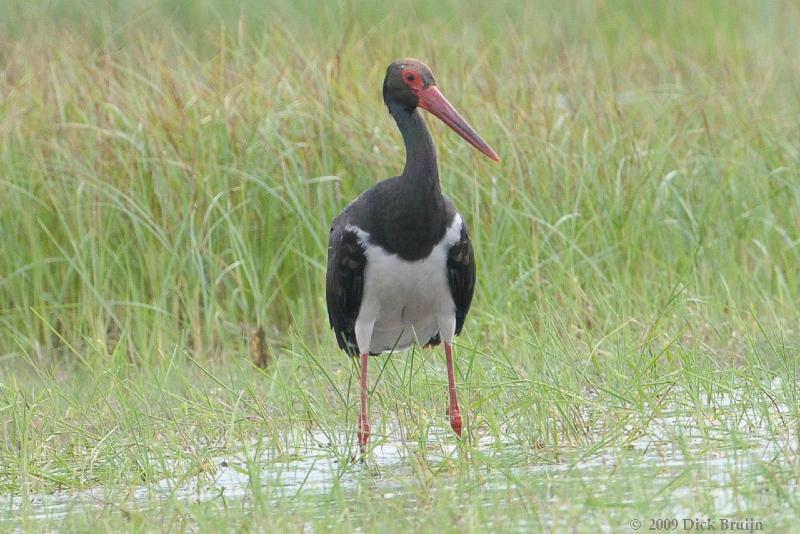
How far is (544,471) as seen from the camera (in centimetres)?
398

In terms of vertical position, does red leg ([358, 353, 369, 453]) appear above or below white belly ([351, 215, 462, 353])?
below

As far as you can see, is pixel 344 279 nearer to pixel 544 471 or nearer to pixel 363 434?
pixel 363 434

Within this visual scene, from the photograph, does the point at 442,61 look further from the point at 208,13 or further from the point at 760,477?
the point at 760,477

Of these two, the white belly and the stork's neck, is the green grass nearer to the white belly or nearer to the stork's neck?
the white belly

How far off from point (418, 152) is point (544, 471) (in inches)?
54.6

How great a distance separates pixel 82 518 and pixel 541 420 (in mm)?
1333

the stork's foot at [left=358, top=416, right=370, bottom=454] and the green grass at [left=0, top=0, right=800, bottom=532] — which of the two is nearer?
the green grass at [left=0, top=0, right=800, bottom=532]

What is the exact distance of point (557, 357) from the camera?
4746 mm

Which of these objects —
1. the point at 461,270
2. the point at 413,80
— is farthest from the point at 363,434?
the point at 413,80

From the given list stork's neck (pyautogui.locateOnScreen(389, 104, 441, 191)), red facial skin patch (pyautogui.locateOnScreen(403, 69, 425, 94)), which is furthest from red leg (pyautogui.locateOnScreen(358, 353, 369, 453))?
red facial skin patch (pyautogui.locateOnScreen(403, 69, 425, 94))

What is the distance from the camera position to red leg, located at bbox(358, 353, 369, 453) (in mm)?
4445

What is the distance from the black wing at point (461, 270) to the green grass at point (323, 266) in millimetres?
272

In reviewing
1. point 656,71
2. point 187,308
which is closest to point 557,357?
point 187,308

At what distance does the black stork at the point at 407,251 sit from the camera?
4871 millimetres
